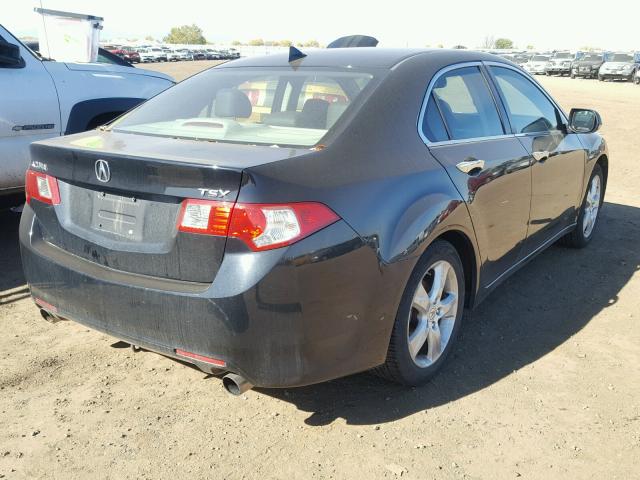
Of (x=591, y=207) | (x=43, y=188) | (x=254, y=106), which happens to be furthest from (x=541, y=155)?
(x=43, y=188)

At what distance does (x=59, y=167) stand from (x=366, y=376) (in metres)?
1.83

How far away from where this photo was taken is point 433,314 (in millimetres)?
3197

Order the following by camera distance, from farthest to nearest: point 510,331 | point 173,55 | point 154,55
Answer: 1. point 173,55
2. point 154,55
3. point 510,331

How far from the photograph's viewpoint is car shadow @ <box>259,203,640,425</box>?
3080mm

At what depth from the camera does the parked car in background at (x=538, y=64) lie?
45.5 m

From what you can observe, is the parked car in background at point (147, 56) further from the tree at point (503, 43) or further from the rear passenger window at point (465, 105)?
the tree at point (503, 43)

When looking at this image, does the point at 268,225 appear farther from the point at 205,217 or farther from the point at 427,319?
the point at 427,319

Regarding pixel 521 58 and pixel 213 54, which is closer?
pixel 521 58

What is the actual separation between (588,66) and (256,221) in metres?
43.1

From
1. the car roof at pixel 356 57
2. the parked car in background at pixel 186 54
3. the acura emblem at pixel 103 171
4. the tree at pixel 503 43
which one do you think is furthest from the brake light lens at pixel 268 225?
the tree at pixel 503 43

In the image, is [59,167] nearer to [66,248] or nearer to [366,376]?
[66,248]

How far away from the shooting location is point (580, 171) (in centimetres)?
491

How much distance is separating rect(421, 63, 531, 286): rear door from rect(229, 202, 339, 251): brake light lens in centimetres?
103

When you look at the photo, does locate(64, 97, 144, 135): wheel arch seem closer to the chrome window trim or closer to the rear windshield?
the rear windshield
